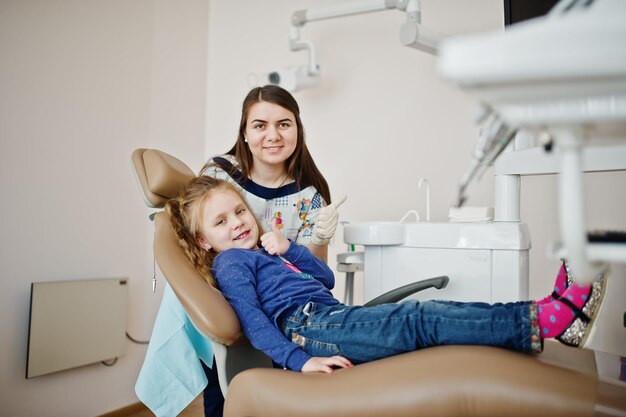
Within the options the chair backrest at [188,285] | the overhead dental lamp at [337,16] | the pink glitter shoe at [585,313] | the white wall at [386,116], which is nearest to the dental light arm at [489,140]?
the pink glitter shoe at [585,313]

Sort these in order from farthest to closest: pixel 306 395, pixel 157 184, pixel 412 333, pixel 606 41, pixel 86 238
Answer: pixel 86 238 < pixel 157 184 < pixel 412 333 < pixel 306 395 < pixel 606 41

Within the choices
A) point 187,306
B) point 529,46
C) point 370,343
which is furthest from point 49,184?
point 529,46

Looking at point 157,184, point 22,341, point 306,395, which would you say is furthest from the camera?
point 22,341

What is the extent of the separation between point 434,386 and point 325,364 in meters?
0.26

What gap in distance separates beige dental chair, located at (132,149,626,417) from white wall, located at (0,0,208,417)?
0.98 metres

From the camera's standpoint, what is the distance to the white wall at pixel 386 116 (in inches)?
77.5

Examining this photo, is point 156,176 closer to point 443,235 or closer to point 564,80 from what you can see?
point 443,235

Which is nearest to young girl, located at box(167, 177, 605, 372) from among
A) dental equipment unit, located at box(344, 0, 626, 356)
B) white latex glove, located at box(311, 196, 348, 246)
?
white latex glove, located at box(311, 196, 348, 246)

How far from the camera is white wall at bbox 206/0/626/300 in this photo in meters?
1.97

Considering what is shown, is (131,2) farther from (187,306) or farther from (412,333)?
(412,333)

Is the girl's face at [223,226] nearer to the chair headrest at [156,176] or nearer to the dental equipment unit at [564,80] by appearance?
the chair headrest at [156,176]

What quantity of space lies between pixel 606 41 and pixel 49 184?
5.95 ft

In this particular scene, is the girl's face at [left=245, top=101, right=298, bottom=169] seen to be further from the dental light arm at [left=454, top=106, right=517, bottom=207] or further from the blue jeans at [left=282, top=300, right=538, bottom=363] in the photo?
the dental light arm at [left=454, top=106, right=517, bottom=207]

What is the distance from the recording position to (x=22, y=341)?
1765mm
